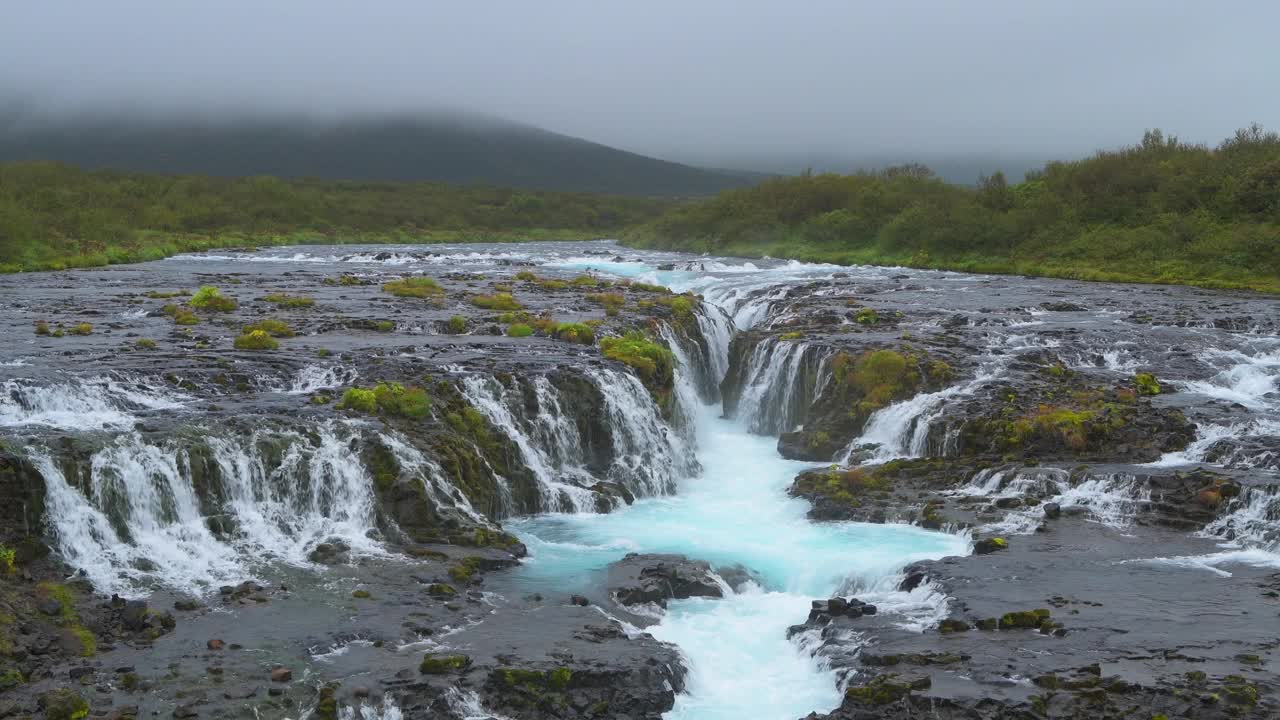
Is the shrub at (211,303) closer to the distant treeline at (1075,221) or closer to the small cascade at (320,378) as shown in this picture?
the small cascade at (320,378)

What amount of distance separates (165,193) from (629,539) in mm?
124387

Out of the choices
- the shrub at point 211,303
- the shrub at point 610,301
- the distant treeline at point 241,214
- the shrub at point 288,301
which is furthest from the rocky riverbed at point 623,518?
the distant treeline at point 241,214

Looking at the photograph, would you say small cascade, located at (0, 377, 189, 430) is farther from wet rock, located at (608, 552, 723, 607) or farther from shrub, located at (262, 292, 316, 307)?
shrub, located at (262, 292, 316, 307)

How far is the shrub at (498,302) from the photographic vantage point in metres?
43.0

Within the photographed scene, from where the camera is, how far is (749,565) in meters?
21.4

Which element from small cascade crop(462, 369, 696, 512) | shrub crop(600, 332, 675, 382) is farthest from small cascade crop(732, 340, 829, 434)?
small cascade crop(462, 369, 696, 512)

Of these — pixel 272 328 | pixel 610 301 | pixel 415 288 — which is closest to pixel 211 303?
pixel 272 328

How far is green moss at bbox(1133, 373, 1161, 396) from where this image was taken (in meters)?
29.5

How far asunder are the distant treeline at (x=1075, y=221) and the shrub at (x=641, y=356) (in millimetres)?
36872

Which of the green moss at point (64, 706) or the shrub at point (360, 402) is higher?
the shrub at point (360, 402)

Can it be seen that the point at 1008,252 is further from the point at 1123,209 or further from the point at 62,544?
the point at 62,544

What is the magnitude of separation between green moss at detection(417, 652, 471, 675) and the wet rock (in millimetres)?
4109

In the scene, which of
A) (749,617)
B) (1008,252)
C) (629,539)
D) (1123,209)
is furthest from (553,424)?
(1123,209)

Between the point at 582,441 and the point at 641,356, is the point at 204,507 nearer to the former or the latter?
the point at 582,441
